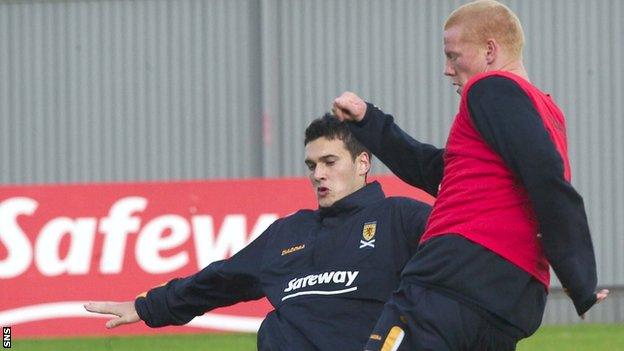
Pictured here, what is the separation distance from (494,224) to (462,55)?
0.54m

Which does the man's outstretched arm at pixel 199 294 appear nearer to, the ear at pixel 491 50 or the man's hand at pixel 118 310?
the man's hand at pixel 118 310

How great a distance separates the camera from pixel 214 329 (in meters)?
11.5

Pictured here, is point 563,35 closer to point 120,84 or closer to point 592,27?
point 592,27

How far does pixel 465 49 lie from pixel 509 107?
0.33 metres

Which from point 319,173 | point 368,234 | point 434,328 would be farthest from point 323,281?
point 434,328

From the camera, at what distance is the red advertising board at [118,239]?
455 inches

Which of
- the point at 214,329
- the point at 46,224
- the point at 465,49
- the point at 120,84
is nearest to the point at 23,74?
the point at 120,84

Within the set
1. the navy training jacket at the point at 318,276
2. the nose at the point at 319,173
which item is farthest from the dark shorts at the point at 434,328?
the nose at the point at 319,173

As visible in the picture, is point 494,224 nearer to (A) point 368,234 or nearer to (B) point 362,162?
(A) point 368,234

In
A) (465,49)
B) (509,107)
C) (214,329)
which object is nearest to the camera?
(509,107)

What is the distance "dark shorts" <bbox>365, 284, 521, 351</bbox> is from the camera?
3.94 m

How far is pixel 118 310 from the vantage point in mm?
5562

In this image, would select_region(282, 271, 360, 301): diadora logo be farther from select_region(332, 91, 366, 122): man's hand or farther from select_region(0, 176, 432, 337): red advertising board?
select_region(0, 176, 432, 337): red advertising board

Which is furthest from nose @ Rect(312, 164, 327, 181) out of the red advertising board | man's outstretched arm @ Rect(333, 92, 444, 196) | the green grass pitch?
the red advertising board
